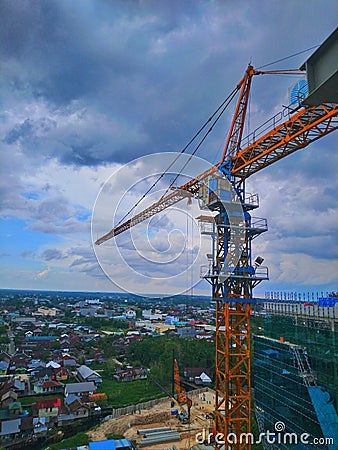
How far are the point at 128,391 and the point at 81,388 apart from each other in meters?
2.52

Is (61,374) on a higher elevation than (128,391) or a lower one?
higher

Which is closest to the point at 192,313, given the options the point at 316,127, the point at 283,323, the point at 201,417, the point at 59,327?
the point at 59,327

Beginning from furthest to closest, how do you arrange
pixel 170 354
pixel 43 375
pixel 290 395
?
pixel 170 354
pixel 43 375
pixel 290 395

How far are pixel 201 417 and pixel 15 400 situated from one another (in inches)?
335

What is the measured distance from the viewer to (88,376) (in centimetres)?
2070

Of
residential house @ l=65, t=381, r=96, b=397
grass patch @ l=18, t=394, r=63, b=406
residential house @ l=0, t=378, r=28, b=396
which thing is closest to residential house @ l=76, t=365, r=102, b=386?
residential house @ l=65, t=381, r=96, b=397

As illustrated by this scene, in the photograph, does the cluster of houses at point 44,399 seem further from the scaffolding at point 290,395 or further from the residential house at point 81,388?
the scaffolding at point 290,395

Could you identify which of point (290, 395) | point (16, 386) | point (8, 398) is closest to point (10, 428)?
point (8, 398)

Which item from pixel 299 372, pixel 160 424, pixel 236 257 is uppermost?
pixel 236 257

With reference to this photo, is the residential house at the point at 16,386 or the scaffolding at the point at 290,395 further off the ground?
the scaffolding at the point at 290,395

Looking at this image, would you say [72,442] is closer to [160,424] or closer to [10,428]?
[10,428]

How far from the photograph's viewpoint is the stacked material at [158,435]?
1287cm

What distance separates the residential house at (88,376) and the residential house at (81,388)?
150 cm

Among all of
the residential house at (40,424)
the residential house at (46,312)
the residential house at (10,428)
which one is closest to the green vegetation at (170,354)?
the residential house at (40,424)
